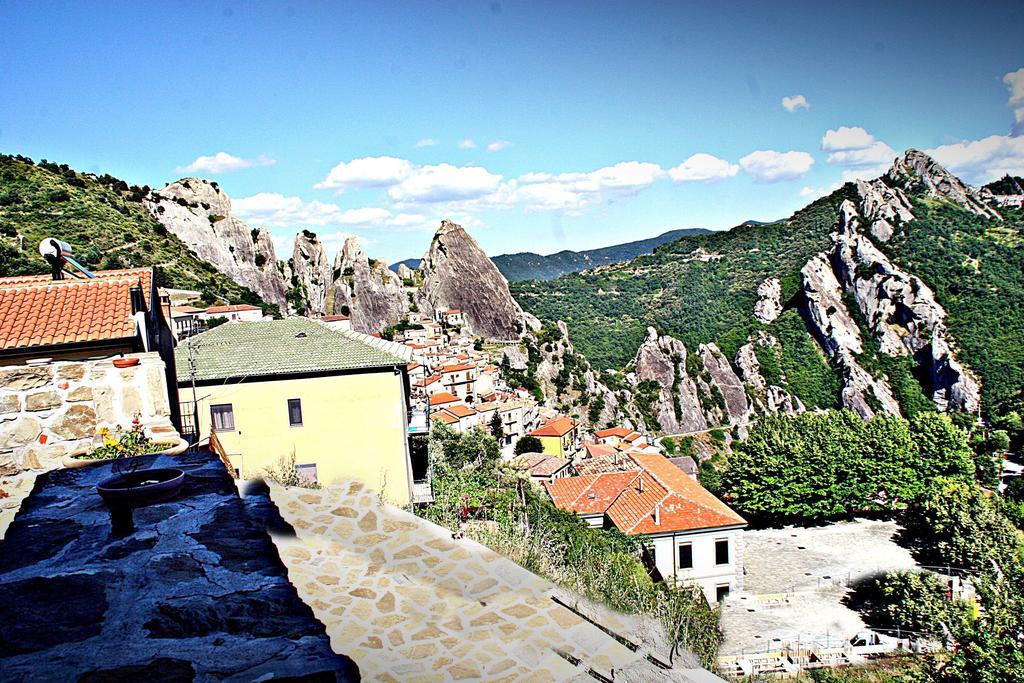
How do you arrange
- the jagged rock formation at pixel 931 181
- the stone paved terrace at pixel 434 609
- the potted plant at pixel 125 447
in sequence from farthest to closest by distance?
1. the jagged rock formation at pixel 931 181
2. the potted plant at pixel 125 447
3. the stone paved terrace at pixel 434 609

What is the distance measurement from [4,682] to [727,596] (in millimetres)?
21376

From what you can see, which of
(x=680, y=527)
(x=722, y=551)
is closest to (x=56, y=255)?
(x=680, y=527)

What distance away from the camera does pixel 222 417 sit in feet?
42.8

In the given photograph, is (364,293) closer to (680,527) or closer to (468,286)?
(468,286)

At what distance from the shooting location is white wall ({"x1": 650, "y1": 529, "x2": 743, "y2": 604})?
19.8 meters

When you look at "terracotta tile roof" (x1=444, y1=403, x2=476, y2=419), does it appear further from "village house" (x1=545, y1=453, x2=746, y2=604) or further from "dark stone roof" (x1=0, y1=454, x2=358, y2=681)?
"dark stone roof" (x1=0, y1=454, x2=358, y2=681)

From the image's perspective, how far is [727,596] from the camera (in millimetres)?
20141

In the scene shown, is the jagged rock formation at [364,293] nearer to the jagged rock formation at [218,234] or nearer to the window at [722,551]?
the jagged rock formation at [218,234]

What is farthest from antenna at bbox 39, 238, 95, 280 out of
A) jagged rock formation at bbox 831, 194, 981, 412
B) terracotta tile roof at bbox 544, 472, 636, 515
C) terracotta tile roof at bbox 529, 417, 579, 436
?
jagged rock formation at bbox 831, 194, 981, 412

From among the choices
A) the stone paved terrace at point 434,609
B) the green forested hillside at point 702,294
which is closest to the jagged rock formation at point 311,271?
the green forested hillside at point 702,294

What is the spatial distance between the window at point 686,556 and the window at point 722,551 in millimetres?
945

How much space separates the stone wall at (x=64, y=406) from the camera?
15.1ft

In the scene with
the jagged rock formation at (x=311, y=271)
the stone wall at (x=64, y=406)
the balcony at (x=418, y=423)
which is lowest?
the balcony at (x=418, y=423)

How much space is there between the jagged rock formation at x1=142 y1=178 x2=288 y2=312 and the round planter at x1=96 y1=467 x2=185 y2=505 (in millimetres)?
68275
